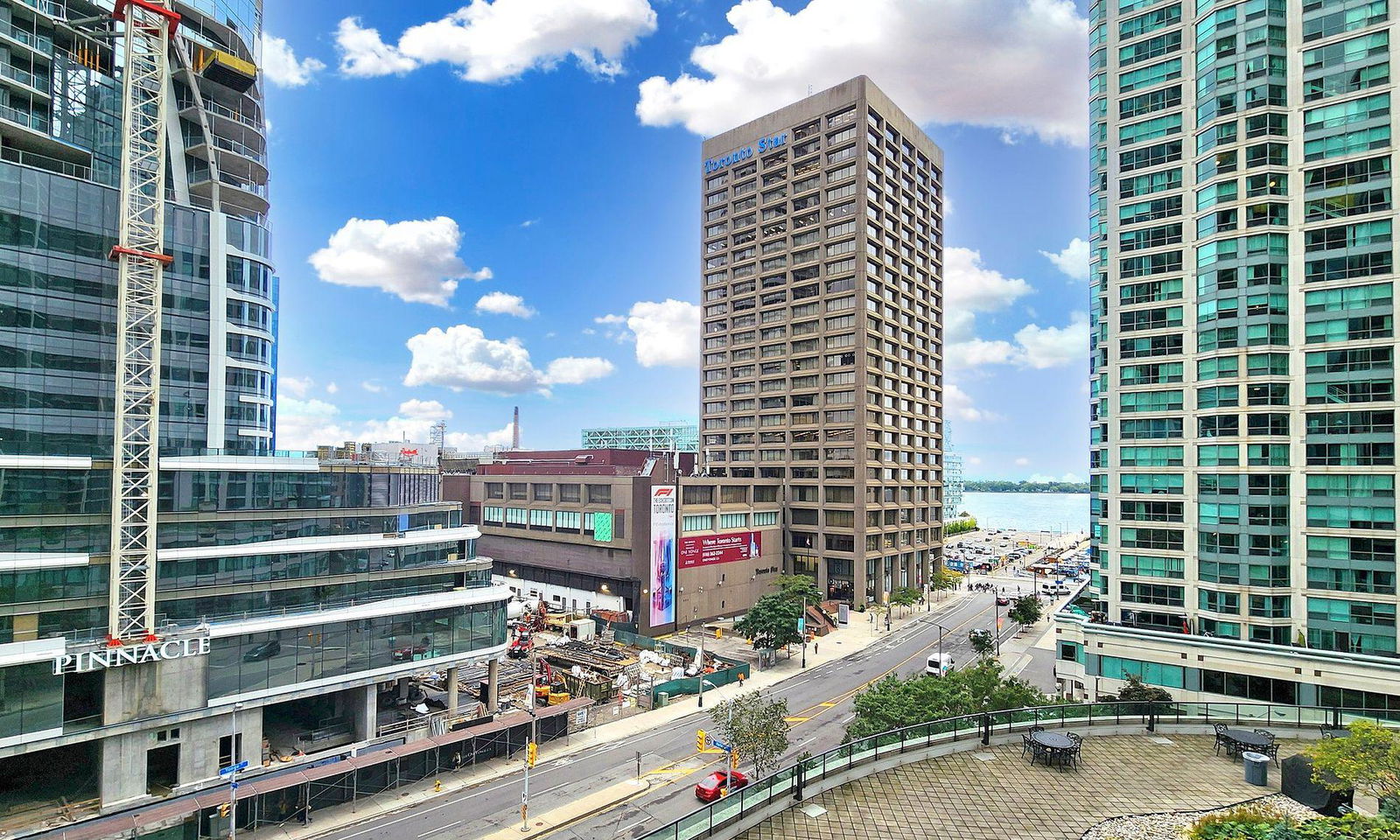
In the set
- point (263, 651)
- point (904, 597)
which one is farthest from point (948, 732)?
point (904, 597)

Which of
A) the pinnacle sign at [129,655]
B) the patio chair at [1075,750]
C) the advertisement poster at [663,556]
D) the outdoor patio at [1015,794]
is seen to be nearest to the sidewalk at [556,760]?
the pinnacle sign at [129,655]

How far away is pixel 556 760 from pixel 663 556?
34431 millimetres

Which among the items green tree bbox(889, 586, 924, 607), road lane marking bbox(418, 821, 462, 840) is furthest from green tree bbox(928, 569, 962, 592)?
road lane marking bbox(418, 821, 462, 840)

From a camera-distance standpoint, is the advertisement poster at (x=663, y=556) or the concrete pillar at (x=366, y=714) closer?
the concrete pillar at (x=366, y=714)

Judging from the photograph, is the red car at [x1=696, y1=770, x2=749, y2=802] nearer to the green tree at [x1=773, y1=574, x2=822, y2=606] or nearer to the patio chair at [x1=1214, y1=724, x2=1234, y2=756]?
the patio chair at [x1=1214, y1=724, x2=1234, y2=756]

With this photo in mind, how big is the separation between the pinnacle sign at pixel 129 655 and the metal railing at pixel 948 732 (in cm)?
3100

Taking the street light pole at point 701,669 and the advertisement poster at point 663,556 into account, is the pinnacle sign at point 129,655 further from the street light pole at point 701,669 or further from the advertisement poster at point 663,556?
the advertisement poster at point 663,556

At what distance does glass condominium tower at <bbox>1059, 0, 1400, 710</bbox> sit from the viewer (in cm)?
4556

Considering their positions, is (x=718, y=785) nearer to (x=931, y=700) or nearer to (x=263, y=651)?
(x=931, y=700)

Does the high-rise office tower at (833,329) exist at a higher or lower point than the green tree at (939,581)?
higher

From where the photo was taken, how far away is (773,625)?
6706cm

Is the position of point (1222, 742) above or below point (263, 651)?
above

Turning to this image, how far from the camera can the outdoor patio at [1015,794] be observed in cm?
2006

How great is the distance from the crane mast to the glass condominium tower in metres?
62.7
